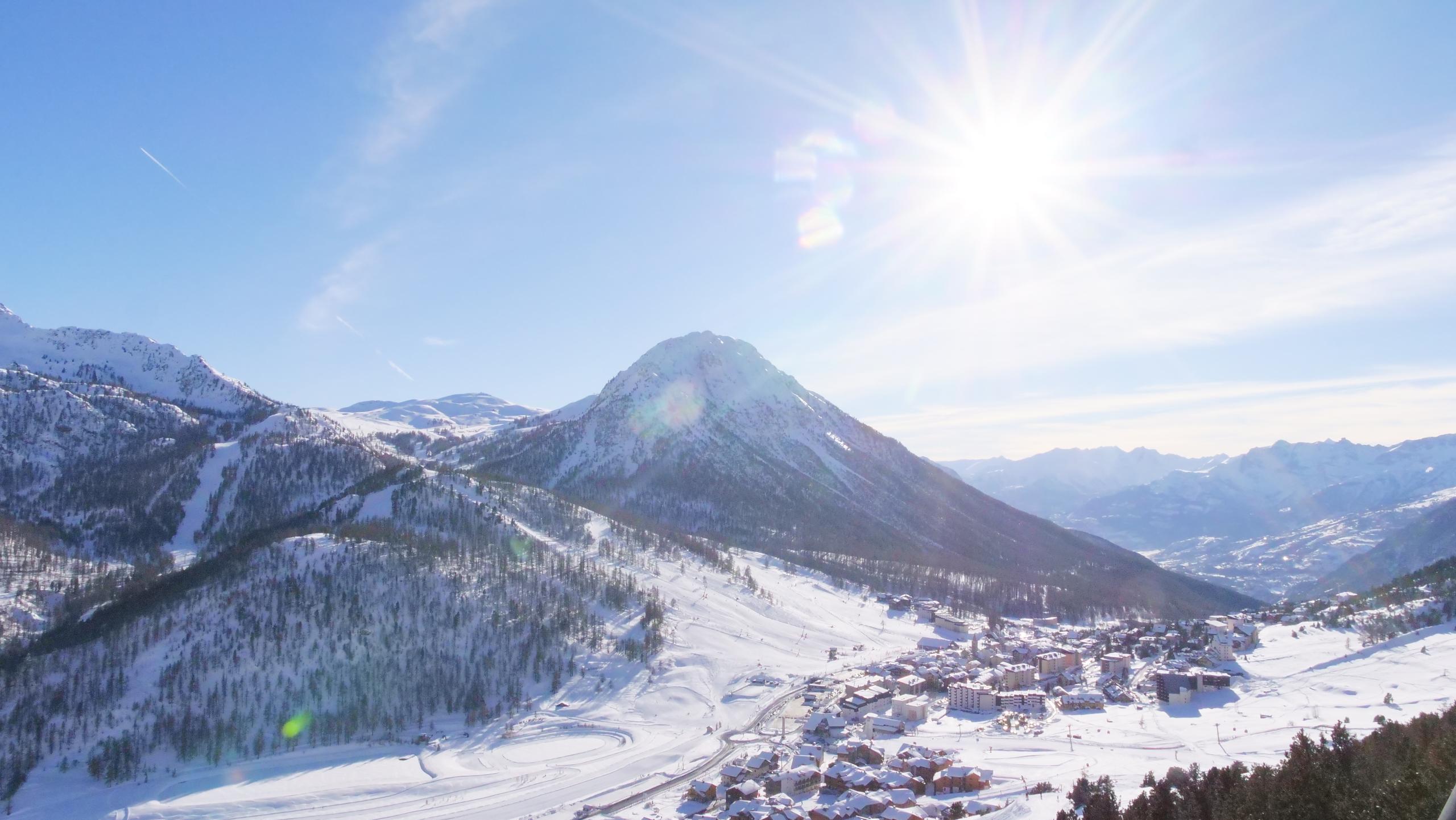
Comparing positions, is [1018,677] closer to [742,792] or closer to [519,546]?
[742,792]

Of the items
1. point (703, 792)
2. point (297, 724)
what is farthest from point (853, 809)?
point (297, 724)

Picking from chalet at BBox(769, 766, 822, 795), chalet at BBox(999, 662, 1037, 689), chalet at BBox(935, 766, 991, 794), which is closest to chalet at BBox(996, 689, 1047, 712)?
chalet at BBox(999, 662, 1037, 689)

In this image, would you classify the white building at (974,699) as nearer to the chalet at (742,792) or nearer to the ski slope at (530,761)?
the ski slope at (530,761)

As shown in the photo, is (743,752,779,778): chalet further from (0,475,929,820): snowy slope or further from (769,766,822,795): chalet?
(0,475,929,820): snowy slope

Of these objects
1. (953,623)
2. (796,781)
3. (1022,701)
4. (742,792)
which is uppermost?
(953,623)

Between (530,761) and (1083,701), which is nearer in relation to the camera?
(530,761)

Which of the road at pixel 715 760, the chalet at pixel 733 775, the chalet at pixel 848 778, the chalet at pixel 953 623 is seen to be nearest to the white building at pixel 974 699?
the road at pixel 715 760
